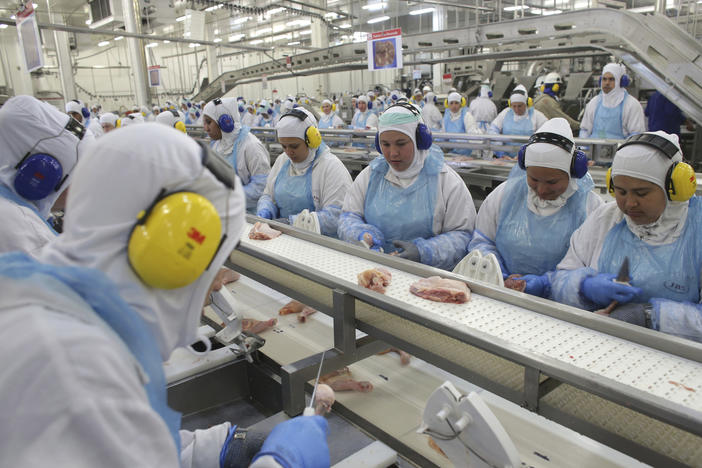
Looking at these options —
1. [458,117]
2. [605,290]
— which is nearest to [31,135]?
[605,290]

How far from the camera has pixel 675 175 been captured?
1.94 metres

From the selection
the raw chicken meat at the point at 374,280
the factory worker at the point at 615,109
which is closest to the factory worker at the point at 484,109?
the factory worker at the point at 615,109

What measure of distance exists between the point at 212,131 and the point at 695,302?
473 cm

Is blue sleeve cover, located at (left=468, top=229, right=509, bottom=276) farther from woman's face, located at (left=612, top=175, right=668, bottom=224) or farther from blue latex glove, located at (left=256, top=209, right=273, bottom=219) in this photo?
blue latex glove, located at (left=256, top=209, right=273, bottom=219)

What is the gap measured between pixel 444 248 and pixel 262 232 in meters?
1.07

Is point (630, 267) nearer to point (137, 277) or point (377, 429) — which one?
point (377, 429)

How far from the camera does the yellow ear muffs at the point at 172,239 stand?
0.84 m

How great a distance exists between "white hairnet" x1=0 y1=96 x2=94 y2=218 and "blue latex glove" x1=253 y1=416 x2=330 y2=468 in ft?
5.53

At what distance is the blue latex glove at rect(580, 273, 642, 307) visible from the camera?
1.99 m

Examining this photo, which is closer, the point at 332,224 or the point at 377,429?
the point at 377,429

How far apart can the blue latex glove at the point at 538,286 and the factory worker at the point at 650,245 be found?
152mm

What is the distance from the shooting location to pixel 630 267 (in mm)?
2146

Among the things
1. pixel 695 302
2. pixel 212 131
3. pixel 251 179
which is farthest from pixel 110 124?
pixel 695 302

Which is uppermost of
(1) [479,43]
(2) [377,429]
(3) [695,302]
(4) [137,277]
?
(1) [479,43]
